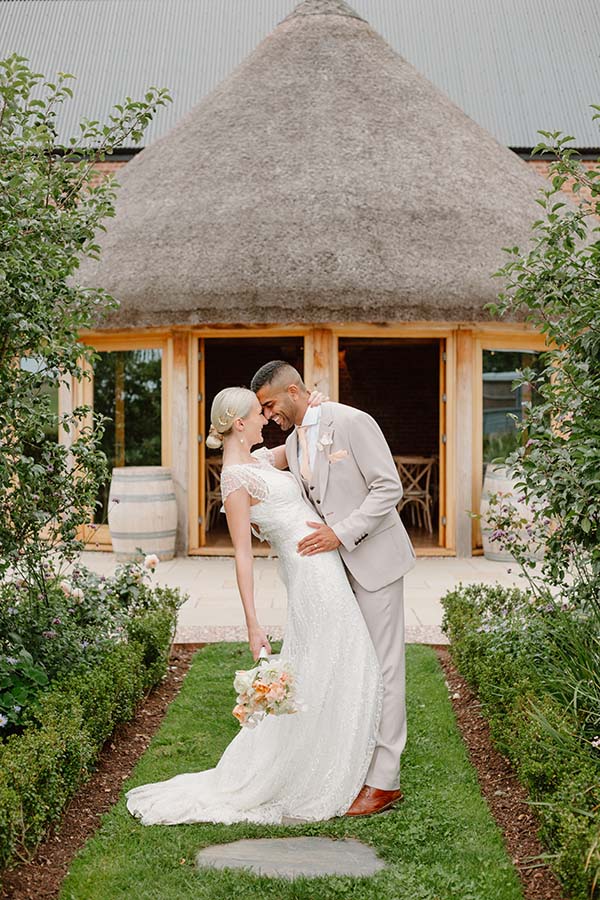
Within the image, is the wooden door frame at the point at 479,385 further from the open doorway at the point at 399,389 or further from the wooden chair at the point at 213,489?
the open doorway at the point at 399,389

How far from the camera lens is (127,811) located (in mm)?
3908

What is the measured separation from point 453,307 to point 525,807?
6.41 metres

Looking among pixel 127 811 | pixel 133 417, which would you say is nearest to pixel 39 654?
pixel 127 811

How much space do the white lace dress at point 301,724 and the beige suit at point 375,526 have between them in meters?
0.07

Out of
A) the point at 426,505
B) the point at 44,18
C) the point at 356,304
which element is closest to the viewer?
the point at 356,304

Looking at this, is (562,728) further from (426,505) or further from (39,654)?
(426,505)

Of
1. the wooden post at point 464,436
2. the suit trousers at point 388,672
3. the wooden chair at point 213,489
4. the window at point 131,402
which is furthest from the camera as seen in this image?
the wooden chair at point 213,489

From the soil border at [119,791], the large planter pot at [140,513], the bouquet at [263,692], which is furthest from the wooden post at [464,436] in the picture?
the bouquet at [263,692]

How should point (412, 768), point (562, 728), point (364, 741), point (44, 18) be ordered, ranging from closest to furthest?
1. point (562, 728)
2. point (364, 741)
3. point (412, 768)
4. point (44, 18)

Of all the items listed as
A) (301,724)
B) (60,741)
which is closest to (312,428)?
(301,724)

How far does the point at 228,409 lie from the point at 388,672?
124cm

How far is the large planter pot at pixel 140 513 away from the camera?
32.2ft

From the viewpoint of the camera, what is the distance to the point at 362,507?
3.93 metres

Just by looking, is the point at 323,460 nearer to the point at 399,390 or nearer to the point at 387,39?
the point at 399,390
